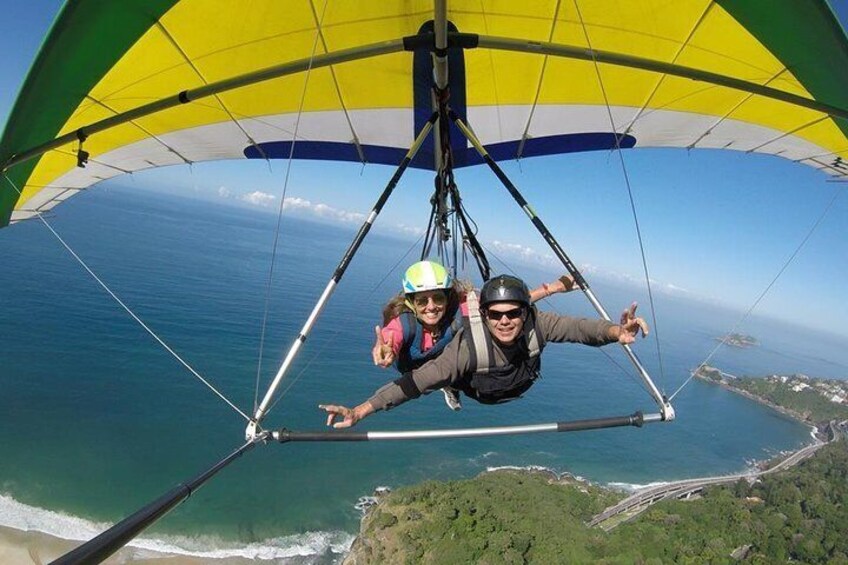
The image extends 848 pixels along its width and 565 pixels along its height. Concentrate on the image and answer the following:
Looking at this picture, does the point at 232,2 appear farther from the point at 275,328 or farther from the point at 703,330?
the point at 703,330

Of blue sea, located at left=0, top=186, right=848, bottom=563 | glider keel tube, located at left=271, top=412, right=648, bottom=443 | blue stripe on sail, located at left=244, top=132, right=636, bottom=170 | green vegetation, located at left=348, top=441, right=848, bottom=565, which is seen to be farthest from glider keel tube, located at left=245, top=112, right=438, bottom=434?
green vegetation, located at left=348, top=441, right=848, bottom=565

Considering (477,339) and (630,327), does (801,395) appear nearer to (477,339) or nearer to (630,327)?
(630,327)

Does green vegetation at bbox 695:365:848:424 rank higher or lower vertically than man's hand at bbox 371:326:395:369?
lower

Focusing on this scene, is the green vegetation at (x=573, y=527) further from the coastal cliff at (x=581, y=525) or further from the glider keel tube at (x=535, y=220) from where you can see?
the glider keel tube at (x=535, y=220)

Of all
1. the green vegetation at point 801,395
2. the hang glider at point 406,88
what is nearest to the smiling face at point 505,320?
the hang glider at point 406,88

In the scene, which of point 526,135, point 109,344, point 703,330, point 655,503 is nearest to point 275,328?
point 109,344

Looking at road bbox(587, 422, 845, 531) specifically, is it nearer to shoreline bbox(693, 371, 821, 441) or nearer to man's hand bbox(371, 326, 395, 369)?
shoreline bbox(693, 371, 821, 441)

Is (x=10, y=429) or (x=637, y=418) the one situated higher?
(x=637, y=418)
